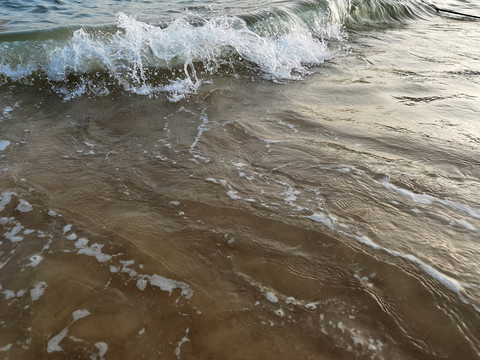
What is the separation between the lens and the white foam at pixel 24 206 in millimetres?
2521

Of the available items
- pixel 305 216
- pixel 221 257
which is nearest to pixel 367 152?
pixel 305 216

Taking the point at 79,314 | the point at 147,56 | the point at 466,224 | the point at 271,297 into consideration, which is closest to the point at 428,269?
the point at 466,224

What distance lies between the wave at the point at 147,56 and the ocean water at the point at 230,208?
4cm

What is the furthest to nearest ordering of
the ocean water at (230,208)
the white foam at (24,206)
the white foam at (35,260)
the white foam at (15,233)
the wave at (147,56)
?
the wave at (147,56) < the white foam at (24,206) < the white foam at (15,233) < the white foam at (35,260) < the ocean water at (230,208)

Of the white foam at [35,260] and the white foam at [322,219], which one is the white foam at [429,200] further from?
the white foam at [35,260]

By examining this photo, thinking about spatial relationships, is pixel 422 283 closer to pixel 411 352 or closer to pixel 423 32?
pixel 411 352

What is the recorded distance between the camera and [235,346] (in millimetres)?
1672

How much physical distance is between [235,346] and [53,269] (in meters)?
1.09

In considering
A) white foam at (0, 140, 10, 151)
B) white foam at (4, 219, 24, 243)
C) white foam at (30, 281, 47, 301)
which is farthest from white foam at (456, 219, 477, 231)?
white foam at (0, 140, 10, 151)

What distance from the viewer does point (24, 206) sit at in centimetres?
255

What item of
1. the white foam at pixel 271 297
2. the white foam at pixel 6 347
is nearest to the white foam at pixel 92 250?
the white foam at pixel 6 347

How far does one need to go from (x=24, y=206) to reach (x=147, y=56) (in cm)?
382

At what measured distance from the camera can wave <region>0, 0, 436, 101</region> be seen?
16.6 ft

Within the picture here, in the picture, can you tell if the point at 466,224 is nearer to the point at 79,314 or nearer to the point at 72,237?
the point at 79,314
